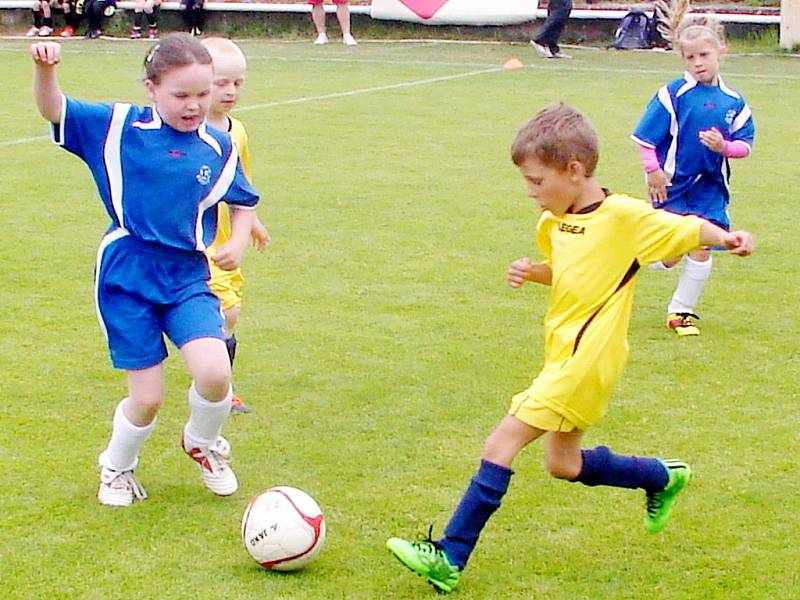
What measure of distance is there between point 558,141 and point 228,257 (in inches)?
50.2

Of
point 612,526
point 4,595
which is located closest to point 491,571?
A: point 612,526

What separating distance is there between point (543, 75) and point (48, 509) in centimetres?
1520

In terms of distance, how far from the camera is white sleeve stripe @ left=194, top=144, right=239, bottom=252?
4738 mm

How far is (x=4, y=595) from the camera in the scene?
13.5ft

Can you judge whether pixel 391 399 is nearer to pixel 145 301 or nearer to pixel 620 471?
pixel 145 301

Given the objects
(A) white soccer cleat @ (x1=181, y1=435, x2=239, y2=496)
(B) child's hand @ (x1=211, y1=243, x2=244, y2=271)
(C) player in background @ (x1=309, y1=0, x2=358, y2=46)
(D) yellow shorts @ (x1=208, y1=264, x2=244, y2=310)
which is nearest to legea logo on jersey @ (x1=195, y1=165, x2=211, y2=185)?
(B) child's hand @ (x1=211, y1=243, x2=244, y2=271)

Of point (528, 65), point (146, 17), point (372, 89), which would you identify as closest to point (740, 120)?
point (372, 89)

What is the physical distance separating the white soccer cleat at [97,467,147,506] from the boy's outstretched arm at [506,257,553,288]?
1538 millimetres

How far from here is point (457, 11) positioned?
24.8 metres

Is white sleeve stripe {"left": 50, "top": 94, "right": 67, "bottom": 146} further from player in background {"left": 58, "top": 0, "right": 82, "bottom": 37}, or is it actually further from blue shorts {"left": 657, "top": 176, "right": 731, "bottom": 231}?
player in background {"left": 58, "top": 0, "right": 82, "bottom": 37}

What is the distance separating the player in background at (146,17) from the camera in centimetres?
2514

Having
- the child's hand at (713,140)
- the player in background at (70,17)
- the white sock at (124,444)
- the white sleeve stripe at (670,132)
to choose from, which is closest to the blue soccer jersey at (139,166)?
the white sock at (124,444)

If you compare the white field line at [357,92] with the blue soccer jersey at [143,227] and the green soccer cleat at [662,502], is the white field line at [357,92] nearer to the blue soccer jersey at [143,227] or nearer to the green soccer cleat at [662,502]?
the blue soccer jersey at [143,227]

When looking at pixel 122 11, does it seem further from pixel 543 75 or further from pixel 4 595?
pixel 4 595
